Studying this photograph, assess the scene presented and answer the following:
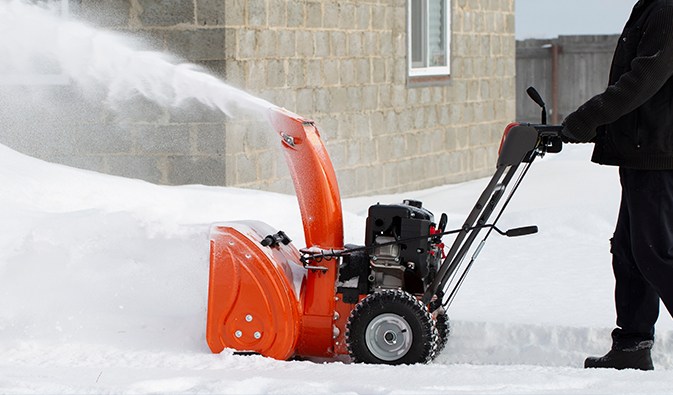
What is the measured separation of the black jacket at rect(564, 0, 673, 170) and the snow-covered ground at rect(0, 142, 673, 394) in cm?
82

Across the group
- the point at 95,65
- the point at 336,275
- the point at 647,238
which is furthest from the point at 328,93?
the point at 647,238

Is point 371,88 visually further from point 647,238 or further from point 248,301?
point 647,238

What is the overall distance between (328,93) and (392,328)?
229 inches

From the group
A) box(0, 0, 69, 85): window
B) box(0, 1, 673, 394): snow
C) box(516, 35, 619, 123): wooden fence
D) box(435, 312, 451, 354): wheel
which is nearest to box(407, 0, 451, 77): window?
box(0, 0, 69, 85): window

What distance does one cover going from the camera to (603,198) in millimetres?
8703

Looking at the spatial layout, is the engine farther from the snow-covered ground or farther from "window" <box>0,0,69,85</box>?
"window" <box>0,0,69,85</box>

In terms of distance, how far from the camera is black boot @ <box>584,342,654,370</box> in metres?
4.41

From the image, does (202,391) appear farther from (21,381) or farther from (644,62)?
(644,62)

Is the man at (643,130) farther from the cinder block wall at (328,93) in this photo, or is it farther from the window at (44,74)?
the window at (44,74)

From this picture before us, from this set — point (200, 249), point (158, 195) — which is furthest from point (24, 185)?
point (200, 249)

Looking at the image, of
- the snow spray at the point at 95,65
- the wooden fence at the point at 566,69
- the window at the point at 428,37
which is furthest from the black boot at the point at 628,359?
the wooden fence at the point at 566,69

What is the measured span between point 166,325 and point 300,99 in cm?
491

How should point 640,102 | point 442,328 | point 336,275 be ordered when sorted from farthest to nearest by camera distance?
point 442,328 → point 336,275 → point 640,102

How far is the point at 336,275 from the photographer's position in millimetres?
4441
